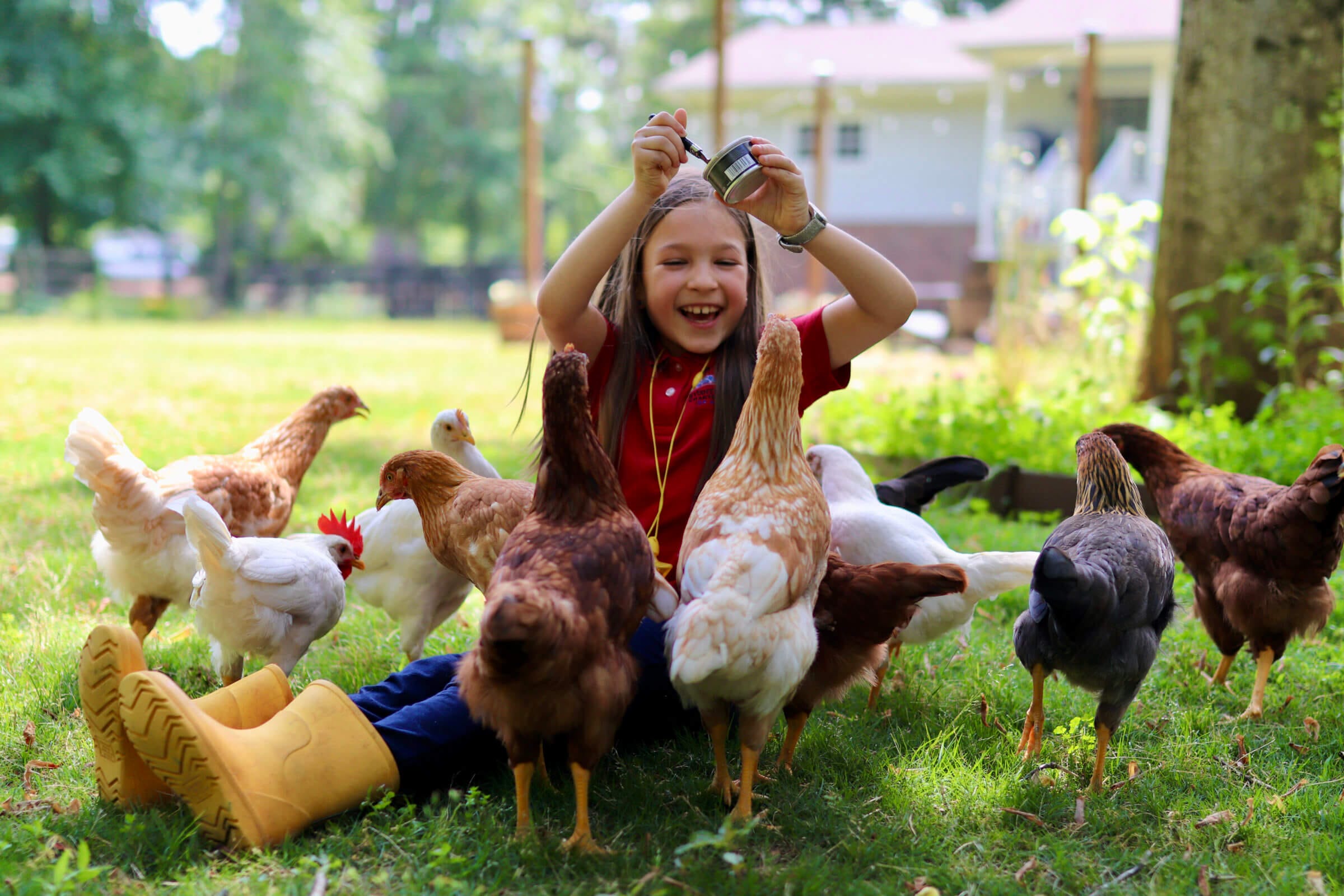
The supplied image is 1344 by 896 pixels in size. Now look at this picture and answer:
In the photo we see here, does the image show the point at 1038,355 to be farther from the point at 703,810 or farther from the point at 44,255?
the point at 44,255

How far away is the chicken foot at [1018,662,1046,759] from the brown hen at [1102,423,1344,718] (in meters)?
0.78

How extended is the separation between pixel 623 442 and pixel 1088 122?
9.17 meters

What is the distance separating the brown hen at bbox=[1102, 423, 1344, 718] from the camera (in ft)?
9.90

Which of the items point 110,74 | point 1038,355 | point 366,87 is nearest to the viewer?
point 1038,355

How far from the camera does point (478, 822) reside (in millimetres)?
2355

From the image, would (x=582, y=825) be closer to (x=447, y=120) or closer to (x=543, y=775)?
(x=543, y=775)

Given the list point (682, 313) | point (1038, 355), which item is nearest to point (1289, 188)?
point (1038, 355)

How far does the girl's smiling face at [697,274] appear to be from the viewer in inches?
123

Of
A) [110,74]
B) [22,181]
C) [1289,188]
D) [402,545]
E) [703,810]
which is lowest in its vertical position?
[703,810]

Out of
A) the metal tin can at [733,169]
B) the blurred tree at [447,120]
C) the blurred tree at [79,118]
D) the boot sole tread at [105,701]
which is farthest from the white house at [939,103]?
the boot sole tread at [105,701]

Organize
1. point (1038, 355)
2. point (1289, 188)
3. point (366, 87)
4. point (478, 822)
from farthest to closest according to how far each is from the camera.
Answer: point (366, 87) < point (1038, 355) < point (1289, 188) < point (478, 822)

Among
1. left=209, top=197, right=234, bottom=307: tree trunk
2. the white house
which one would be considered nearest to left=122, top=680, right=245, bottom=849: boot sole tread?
the white house

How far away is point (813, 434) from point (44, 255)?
74.4 ft

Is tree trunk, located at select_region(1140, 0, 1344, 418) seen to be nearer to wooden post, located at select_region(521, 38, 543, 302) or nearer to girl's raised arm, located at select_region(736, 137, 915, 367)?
girl's raised arm, located at select_region(736, 137, 915, 367)
